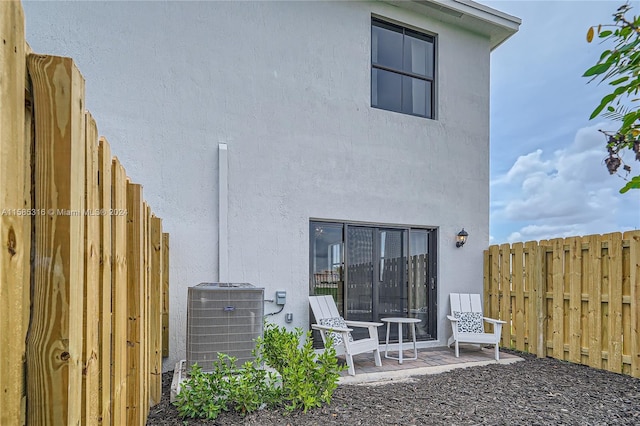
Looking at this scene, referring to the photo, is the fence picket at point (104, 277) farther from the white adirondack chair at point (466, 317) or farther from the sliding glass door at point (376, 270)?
the white adirondack chair at point (466, 317)

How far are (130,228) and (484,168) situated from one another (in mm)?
6112

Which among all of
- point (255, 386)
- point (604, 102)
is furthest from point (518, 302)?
point (604, 102)

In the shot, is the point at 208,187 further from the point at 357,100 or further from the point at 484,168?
the point at 484,168

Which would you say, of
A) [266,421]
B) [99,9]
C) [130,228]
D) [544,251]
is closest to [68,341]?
[130,228]

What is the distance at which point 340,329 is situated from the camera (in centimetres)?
466

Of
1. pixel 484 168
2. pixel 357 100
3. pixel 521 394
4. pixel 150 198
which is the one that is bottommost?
pixel 521 394

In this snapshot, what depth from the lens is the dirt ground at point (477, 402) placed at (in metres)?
3.33

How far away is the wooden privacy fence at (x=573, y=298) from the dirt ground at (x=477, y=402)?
364 millimetres

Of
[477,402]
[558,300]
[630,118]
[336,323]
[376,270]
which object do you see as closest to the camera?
[630,118]

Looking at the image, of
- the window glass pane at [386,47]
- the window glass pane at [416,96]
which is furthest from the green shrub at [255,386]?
the window glass pane at [386,47]

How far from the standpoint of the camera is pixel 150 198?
4.76 metres

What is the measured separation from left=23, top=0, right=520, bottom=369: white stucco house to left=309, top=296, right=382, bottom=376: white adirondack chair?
0.28 m

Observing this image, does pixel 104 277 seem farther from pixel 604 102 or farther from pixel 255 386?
pixel 255 386

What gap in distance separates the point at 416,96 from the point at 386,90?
0.59 m
